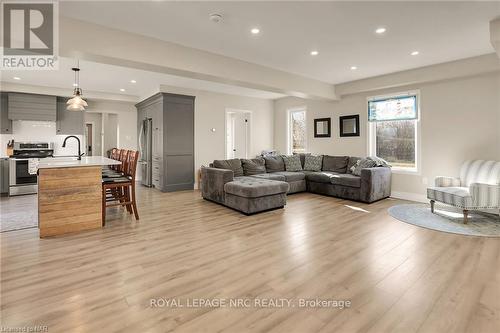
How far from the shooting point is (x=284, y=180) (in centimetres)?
587

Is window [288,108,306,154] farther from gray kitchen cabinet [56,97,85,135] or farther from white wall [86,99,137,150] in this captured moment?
gray kitchen cabinet [56,97,85,135]

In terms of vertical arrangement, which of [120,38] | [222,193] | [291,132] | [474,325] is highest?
[120,38]

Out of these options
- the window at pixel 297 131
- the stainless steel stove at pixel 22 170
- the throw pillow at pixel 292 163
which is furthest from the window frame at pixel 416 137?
the stainless steel stove at pixel 22 170

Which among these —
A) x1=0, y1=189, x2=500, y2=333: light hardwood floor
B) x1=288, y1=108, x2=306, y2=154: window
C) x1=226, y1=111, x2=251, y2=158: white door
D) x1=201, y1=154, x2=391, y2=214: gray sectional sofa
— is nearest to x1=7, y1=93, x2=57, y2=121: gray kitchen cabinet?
x1=0, y1=189, x2=500, y2=333: light hardwood floor

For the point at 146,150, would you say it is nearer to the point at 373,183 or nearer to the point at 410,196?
the point at 373,183

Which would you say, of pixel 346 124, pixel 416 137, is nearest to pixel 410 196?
pixel 416 137

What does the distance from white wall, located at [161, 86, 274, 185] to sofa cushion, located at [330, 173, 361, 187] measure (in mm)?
3057

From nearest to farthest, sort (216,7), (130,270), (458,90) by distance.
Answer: (130,270)
(216,7)
(458,90)

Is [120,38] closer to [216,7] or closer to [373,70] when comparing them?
[216,7]

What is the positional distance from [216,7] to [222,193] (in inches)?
118

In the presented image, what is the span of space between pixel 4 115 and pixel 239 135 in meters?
5.90

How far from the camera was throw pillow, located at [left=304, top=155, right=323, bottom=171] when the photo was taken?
6605 mm

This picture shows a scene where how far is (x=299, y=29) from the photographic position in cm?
332

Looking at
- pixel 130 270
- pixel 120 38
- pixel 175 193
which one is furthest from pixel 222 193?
pixel 120 38
